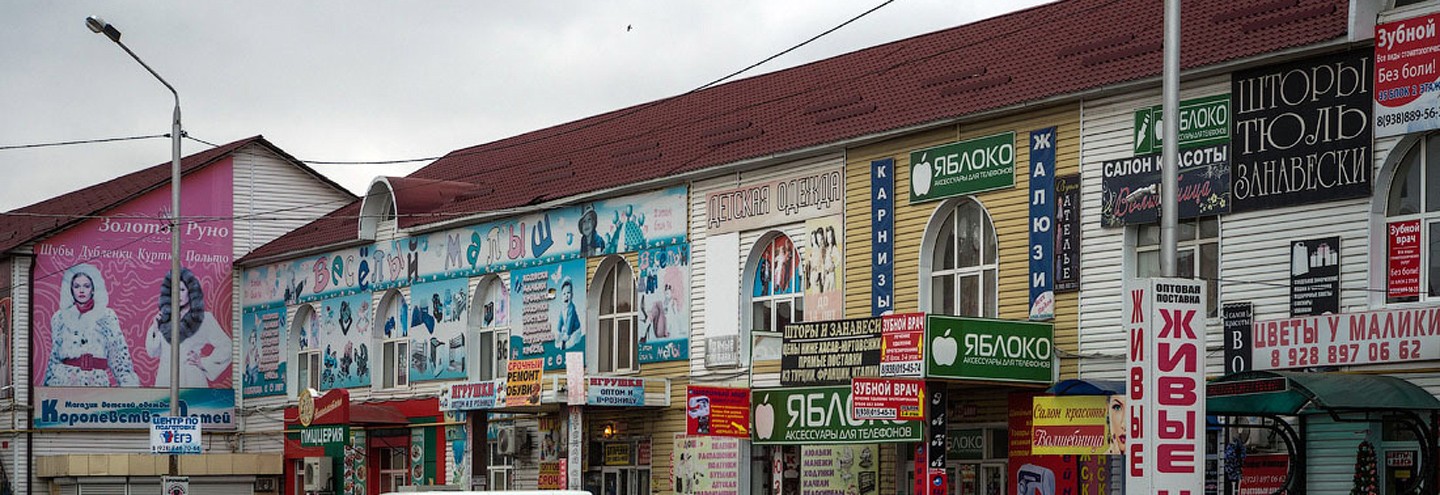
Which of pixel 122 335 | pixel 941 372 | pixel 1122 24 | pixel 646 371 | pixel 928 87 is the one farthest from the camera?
pixel 122 335

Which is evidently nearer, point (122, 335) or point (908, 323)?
point (908, 323)

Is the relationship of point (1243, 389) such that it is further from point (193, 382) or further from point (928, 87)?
point (193, 382)

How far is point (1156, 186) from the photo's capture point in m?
23.0

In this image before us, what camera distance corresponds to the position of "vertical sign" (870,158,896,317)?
2717 cm

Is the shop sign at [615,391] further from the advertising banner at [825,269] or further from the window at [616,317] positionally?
the advertising banner at [825,269]

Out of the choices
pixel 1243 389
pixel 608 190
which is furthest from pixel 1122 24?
pixel 608 190

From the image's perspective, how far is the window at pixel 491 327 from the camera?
3625 centimetres

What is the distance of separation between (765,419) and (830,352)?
2.99 m

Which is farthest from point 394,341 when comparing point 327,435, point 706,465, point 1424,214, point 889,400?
point 1424,214

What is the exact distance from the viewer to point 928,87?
27672mm

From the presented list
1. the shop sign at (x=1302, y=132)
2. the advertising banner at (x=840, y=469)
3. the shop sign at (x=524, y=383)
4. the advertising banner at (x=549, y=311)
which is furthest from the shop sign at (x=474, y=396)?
the shop sign at (x=1302, y=132)

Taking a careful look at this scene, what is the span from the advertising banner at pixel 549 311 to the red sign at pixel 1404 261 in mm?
16274

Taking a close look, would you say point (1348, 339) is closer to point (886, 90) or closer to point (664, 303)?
point (886, 90)

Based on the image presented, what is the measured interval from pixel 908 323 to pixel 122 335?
25.1 meters
